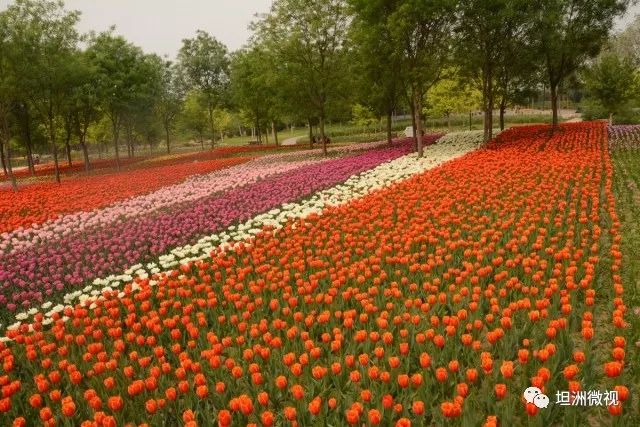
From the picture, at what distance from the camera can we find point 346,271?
7801mm

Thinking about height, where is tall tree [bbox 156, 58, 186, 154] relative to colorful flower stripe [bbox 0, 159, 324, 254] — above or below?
above

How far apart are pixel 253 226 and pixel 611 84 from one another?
4505cm

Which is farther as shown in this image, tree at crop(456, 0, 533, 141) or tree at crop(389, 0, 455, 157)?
tree at crop(456, 0, 533, 141)

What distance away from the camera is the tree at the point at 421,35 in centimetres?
2497

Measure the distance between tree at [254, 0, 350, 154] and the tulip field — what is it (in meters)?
19.3

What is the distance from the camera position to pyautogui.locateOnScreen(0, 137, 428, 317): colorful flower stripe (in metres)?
9.19

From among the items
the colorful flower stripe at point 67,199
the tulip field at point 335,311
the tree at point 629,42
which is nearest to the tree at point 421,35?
the tulip field at point 335,311

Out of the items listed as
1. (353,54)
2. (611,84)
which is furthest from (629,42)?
(353,54)

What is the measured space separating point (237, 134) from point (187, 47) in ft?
226

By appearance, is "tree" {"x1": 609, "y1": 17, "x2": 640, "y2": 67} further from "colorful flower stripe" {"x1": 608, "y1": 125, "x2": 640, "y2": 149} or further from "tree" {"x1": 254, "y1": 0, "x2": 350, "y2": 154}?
"tree" {"x1": 254, "y1": 0, "x2": 350, "y2": 154}

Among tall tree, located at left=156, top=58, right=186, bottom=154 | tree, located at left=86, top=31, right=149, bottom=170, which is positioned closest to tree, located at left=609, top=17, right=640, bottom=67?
tall tree, located at left=156, top=58, right=186, bottom=154

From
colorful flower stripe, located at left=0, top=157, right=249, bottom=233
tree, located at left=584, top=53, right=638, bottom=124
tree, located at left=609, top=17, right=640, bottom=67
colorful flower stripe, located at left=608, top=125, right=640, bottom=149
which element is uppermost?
tree, located at left=609, top=17, right=640, bottom=67

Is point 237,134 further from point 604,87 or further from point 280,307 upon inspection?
point 280,307

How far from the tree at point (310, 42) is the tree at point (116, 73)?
14.5 metres
